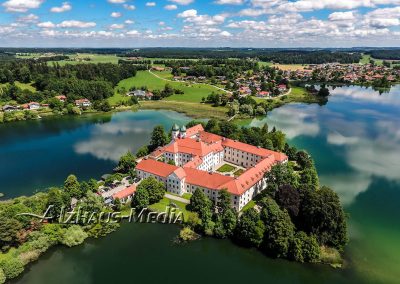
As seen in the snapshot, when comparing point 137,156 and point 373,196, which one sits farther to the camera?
point 137,156

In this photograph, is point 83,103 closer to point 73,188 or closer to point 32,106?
point 32,106

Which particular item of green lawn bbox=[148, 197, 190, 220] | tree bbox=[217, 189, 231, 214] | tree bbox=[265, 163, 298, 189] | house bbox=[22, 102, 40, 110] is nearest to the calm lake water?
green lawn bbox=[148, 197, 190, 220]

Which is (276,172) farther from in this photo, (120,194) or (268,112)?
(268,112)

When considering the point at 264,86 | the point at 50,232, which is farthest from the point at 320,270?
the point at 264,86

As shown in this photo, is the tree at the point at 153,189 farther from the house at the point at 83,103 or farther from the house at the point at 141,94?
the house at the point at 141,94

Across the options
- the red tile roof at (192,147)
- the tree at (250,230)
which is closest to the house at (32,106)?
the red tile roof at (192,147)

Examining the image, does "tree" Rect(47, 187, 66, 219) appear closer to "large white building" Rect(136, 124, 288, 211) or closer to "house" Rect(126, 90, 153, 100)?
"large white building" Rect(136, 124, 288, 211)
